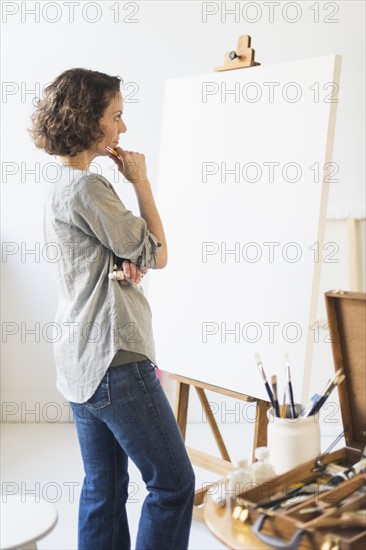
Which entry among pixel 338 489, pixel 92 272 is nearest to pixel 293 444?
pixel 338 489

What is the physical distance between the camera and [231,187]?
2328mm

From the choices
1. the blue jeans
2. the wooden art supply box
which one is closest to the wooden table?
the wooden art supply box

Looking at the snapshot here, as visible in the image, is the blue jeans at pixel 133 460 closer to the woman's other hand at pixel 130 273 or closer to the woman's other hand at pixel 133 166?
the woman's other hand at pixel 130 273

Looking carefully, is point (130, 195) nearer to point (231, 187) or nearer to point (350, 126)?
point (350, 126)

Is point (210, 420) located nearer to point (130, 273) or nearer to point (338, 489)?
point (130, 273)

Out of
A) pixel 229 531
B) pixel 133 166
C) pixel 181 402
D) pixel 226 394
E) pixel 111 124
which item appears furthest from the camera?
pixel 181 402

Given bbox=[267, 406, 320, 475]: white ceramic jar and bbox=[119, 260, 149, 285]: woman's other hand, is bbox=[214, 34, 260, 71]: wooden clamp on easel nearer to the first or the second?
bbox=[119, 260, 149, 285]: woman's other hand

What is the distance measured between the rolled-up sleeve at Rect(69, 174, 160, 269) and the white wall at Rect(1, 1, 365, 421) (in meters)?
1.87

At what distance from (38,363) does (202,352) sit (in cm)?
142

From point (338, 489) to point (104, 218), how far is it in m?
0.72

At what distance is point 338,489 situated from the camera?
3.89ft

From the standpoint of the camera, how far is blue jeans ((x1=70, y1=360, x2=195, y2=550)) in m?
1.61

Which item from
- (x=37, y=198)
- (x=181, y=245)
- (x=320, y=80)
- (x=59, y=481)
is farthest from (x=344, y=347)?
(x=37, y=198)

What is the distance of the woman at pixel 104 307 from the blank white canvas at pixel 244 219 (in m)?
0.59
